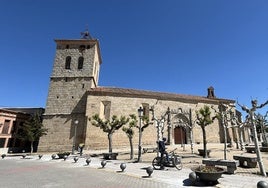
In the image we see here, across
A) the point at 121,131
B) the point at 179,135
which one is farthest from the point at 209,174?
the point at 179,135

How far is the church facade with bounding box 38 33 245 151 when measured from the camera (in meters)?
25.0

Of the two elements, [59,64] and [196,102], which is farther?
[196,102]

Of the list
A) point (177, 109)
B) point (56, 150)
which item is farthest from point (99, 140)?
point (177, 109)

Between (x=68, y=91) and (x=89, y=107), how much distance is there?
4.63m

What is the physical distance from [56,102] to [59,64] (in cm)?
663

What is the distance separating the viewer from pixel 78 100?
88.8 ft

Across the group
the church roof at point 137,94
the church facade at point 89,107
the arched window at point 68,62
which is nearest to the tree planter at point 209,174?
the church facade at point 89,107

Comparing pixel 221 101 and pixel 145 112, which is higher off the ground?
pixel 221 101

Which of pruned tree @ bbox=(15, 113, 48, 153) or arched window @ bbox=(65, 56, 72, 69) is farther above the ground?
arched window @ bbox=(65, 56, 72, 69)

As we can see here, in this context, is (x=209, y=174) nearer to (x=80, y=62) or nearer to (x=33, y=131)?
(x=33, y=131)

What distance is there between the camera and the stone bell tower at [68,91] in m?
25.0

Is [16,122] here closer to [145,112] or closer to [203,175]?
[145,112]

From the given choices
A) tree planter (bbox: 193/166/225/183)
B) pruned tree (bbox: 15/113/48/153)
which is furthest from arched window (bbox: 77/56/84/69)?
tree planter (bbox: 193/166/225/183)

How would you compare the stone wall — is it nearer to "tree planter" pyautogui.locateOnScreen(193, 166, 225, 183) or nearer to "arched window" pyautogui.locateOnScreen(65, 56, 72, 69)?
"arched window" pyautogui.locateOnScreen(65, 56, 72, 69)
